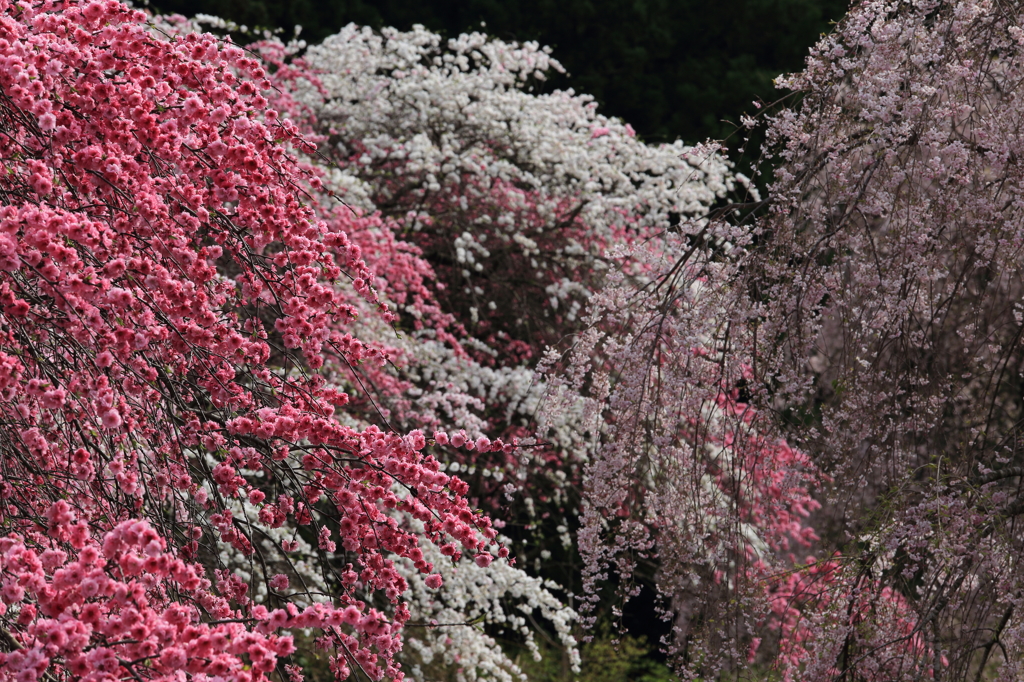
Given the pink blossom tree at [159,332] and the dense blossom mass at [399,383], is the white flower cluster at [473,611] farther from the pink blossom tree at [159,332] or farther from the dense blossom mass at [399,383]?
the pink blossom tree at [159,332]

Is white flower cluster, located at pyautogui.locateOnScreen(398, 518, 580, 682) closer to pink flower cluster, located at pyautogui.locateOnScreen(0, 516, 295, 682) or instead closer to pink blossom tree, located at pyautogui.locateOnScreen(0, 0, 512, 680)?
pink blossom tree, located at pyautogui.locateOnScreen(0, 0, 512, 680)

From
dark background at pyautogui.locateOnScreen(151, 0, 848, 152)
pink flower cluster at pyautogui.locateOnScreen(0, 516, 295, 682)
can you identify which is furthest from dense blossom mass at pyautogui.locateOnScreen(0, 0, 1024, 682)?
dark background at pyautogui.locateOnScreen(151, 0, 848, 152)

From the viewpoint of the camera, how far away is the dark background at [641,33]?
31.7 ft

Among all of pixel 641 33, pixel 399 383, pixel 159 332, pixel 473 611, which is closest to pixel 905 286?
pixel 159 332

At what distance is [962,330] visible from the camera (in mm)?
3033

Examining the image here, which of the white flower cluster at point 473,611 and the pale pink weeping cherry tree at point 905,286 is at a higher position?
the pale pink weeping cherry tree at point 905,286

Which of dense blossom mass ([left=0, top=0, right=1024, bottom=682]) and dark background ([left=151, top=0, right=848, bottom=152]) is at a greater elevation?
dark background ([left=151, top=0, right=848, bottom=152])

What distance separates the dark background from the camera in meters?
9.67

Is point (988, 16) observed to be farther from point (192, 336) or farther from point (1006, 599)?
point (192, 336)

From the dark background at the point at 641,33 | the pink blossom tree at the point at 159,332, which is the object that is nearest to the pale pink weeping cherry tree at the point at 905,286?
the pink blossom tree at the point at 159,332

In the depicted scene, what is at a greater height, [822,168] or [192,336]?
[822,168]

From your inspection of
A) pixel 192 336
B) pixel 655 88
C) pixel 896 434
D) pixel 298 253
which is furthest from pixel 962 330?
pixel 655 88

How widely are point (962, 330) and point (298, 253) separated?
1958 mm

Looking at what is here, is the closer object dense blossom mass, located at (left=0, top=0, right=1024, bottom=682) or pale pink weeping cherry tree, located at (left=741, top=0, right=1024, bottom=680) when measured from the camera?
dense blossom mass, located at (left=0, top=0, right=1024, bottom=682)
